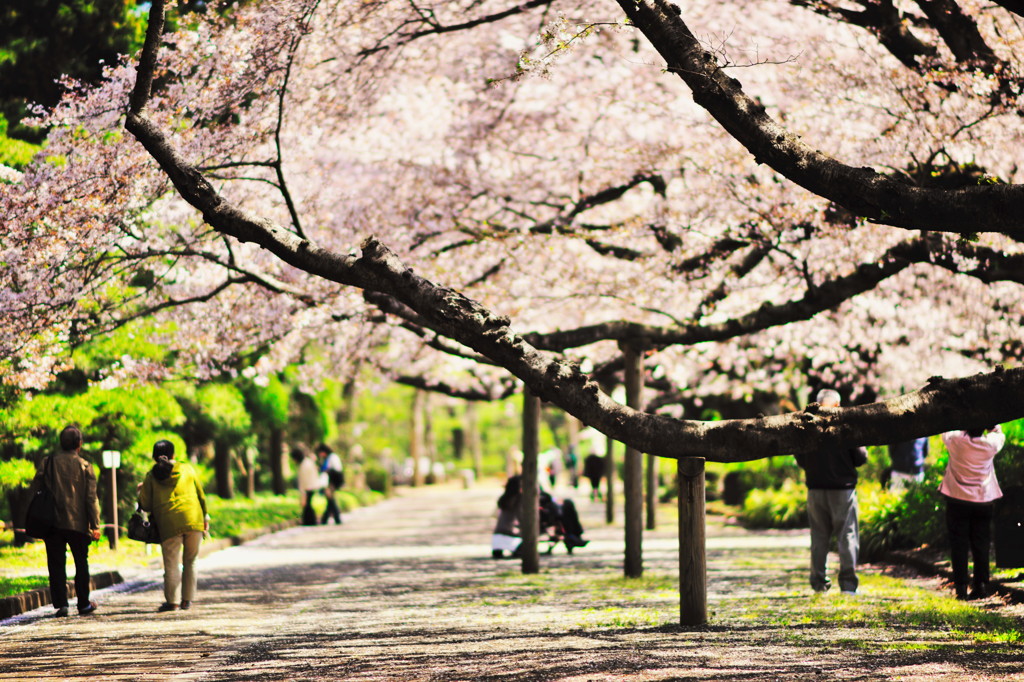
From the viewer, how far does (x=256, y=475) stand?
4319 centimetres

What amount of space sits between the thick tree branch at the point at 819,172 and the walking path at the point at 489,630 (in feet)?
9.30

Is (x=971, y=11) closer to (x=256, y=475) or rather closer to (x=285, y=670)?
(x=285, y=670)

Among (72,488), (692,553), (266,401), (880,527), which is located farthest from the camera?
(266,401)

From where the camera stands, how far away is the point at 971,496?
11086mm

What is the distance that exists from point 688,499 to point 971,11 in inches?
249

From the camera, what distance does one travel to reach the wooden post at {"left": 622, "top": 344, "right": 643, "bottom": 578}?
45.6ft

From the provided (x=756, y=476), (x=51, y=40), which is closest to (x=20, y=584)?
(x=51, y=40)

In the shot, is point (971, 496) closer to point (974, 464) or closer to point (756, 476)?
point (974, 464)

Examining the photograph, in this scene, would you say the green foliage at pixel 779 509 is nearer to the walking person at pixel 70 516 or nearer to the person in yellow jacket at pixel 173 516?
the person in yellow jacket at pixel 173 516

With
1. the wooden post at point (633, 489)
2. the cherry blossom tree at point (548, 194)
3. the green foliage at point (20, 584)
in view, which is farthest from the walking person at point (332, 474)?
the wooden post at point (633, 489)

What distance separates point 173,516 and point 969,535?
7818 mm

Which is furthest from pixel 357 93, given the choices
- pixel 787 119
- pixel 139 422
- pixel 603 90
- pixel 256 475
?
pixel 256 475

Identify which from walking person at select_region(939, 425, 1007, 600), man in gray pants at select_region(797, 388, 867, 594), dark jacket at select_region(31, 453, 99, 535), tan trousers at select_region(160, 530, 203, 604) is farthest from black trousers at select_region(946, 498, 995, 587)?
dark jacket at select_region(31, 453, 99, 535)

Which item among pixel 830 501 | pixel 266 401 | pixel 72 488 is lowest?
pixel 830 501
